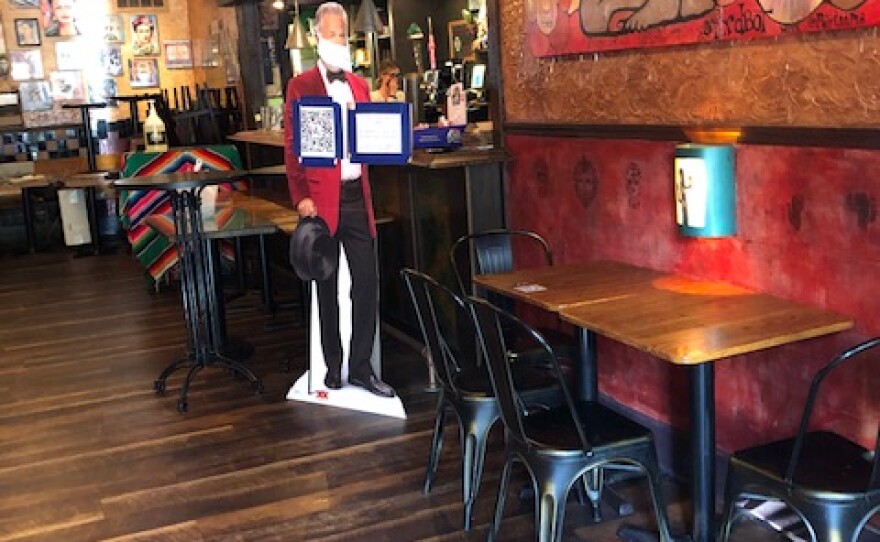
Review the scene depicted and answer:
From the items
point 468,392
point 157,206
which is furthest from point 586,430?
point 157,206

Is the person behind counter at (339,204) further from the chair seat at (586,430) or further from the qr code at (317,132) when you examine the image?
the chair seat at (586,430)

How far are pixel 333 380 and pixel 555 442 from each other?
209 centimetres

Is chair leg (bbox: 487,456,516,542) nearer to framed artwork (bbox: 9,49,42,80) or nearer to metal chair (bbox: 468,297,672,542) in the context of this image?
metal chair (bbox: 468,297,672,542)

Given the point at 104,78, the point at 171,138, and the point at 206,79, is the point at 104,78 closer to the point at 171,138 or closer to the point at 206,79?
the point at 206,79

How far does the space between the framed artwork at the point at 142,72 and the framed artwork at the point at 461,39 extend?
3.44 meters

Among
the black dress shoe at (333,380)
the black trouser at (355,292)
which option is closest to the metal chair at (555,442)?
the black trouser at (355,292)

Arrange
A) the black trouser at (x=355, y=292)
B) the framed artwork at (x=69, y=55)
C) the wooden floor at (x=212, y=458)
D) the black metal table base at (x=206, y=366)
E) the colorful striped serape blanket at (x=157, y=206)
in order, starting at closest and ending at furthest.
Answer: the wooden floor at (x=212, y=458), the black trouser at (x=355, y=292), the black metal table base at (x=206, y=366), the colorful striped serape blanket at (x=157, y=206), the framed artwork at (x=69, y=55)

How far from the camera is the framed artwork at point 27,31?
32.4ft

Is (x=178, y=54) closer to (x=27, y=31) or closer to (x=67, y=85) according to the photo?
(x=67, y=85)

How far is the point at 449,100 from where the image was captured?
5039mm

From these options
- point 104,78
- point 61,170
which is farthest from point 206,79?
point 61,170

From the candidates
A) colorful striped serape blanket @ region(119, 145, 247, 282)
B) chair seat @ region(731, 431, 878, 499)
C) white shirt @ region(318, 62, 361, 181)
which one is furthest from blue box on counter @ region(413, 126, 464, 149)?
colorful striped serape blanket @ region(119, 145, 247, 282)

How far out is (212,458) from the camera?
13.3 feet

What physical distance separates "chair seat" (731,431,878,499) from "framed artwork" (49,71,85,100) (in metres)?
9.18
